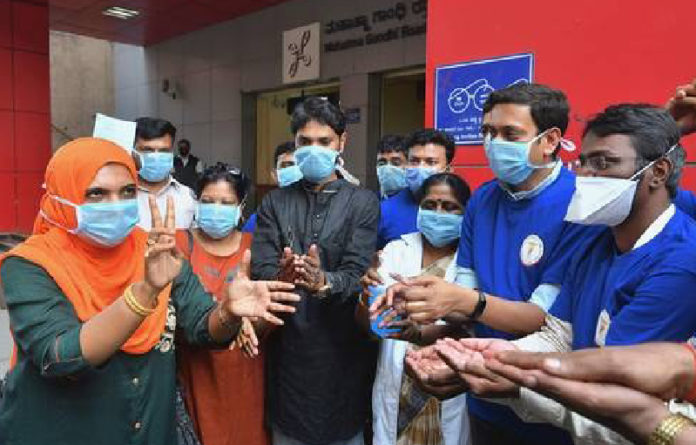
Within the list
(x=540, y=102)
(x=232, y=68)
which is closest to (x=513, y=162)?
(x=540, y=102)

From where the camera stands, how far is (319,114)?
8.30ft

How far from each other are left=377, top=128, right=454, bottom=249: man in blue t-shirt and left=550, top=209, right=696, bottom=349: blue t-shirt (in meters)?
1.32

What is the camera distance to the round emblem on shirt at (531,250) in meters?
1.74

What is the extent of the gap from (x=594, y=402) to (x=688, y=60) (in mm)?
2103

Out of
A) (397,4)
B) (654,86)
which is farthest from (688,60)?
(397,4)

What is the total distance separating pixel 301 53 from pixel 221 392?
724 cm

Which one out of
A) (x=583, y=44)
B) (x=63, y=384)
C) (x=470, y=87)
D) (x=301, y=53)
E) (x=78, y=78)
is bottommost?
(x=63, y=384)

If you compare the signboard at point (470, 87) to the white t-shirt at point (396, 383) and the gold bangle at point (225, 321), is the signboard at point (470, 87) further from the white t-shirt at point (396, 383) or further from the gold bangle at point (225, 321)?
the gold bangle at point (225, 321)

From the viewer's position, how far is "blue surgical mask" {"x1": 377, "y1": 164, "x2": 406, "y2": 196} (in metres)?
3.55

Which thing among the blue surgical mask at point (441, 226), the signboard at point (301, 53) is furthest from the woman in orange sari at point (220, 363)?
the signboard at point (301, 53)

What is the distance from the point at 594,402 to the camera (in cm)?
99

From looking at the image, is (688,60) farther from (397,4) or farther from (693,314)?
(397,4)

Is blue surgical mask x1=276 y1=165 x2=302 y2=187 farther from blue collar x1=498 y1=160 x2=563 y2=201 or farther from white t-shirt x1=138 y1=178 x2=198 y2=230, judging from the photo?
blue collar x1=498 y1=160 x2=563 y2=201

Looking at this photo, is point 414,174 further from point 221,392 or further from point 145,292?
point 145,292
